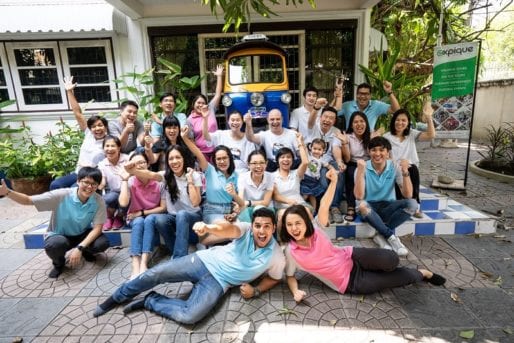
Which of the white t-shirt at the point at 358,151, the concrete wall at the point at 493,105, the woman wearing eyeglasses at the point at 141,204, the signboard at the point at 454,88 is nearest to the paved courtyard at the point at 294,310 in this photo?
the woman wearing eyeglasses at the point at 141,204

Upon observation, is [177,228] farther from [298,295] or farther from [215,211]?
[298,295]

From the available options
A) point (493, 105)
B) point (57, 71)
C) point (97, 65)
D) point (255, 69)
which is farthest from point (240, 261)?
point (493, 105)

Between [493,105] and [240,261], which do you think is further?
[493,105]

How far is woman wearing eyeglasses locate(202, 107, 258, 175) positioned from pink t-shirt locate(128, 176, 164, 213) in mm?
985

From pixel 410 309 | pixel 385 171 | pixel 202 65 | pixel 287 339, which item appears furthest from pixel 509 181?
pixel 202 65

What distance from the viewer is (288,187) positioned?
345 cm

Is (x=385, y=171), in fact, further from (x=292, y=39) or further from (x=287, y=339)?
(x=292, y=39)

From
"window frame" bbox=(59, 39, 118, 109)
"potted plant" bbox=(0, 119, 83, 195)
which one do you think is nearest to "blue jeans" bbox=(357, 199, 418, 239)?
"potted plant" bbox=(0, 119, 83, 195)

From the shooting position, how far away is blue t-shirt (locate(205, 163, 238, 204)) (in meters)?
3.31

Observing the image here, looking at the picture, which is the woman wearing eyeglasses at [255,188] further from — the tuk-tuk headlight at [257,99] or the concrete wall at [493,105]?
the concrete wall at [493,105]

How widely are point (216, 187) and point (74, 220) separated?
1.40 meters

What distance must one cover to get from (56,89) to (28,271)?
4769mm

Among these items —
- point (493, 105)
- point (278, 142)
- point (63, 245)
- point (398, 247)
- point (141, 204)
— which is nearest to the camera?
point (63, 245)

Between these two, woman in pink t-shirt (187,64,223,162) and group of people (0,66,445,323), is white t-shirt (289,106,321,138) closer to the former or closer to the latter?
group of people (0,66,445,323)
